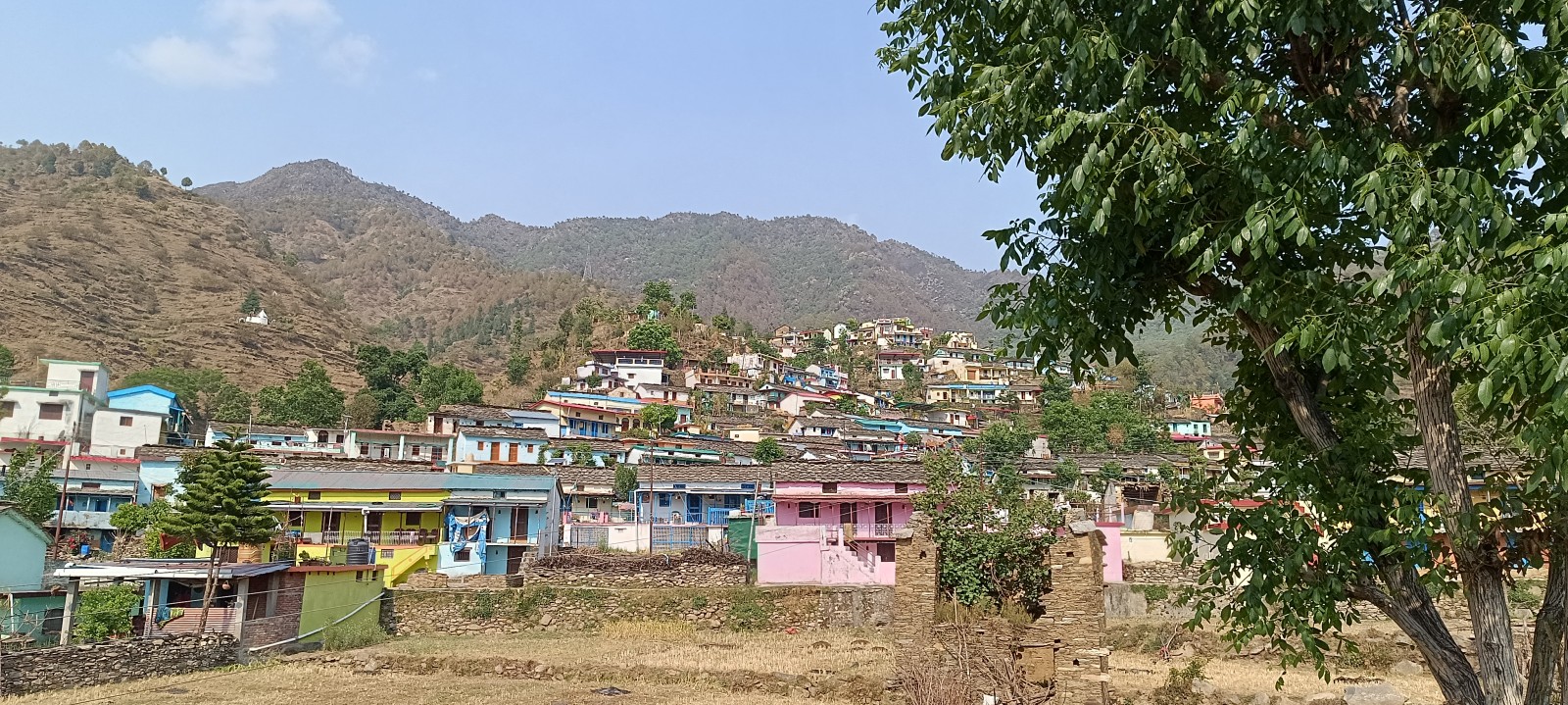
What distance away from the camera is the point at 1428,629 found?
6074 millimetres

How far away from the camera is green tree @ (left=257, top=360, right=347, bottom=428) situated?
67.7 m

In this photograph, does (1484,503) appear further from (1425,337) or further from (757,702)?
(757,702)

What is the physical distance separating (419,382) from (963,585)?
76.4m

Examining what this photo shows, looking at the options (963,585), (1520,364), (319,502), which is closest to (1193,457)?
(1520,364)

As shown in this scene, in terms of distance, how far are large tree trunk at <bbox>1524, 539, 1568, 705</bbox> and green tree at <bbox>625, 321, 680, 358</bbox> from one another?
8910 centimetres

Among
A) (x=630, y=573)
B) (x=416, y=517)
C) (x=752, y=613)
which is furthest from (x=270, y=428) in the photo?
(x=752, y=613)

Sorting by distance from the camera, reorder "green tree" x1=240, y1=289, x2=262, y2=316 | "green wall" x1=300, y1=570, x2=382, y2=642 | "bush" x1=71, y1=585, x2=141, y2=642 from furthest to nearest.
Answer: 1. "green tree" x1=240, y1=289, x2=262, y2=316
2. "green wall" x1=300, y1=570, x2=382, y2=642
3. "bush" x1=71, y1=585, x2=141, y2=642

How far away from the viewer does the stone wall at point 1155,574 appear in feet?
109

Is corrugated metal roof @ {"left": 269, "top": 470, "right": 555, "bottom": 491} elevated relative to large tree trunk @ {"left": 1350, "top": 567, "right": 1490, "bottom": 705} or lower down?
elevated

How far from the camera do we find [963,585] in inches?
723

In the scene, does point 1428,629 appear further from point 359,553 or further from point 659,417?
point 659,417

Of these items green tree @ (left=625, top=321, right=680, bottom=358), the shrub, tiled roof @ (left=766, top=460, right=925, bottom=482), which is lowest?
the shrub

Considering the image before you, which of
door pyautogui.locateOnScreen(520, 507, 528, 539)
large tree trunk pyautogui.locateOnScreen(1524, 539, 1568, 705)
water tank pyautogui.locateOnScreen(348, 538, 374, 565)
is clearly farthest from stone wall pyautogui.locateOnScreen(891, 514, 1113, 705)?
door pyautogui.locateOnScreen(520, 507, 528, 539)

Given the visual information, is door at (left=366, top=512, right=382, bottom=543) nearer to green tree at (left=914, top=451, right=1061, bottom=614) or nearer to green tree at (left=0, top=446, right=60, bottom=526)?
green tree at (left=0, top=446, right=60, bottom=526)
